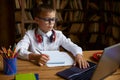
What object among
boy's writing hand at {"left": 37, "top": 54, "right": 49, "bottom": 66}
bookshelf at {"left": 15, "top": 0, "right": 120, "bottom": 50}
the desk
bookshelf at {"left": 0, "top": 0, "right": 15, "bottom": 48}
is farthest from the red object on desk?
bookshelf at {"left": 0, "top": 0, "right": 15, "bottom": 48}

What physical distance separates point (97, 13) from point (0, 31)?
6.04ft

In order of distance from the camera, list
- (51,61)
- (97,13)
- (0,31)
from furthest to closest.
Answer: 1. (97,13)
2. (0,31)
3. (51,61)

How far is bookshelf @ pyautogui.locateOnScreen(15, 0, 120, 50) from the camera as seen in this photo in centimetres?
396

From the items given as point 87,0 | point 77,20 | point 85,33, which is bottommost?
point 85,33

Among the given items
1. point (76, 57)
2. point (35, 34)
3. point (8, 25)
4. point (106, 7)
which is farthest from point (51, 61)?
point (106, 7)

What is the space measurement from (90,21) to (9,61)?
2963mm

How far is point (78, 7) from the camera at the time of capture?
4039 millimetres

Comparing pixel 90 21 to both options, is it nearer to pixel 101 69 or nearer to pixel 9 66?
pixel 9 66

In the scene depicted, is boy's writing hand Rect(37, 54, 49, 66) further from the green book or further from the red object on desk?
the red object on desk

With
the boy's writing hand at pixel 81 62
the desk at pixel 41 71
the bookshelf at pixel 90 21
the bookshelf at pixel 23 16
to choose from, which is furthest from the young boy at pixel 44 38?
the bookshelf at pixel 90 21

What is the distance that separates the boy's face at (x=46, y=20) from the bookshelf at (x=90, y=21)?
1781mm

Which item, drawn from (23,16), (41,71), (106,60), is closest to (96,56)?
(41,71)

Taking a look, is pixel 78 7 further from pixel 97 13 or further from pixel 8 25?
pixel 8 25

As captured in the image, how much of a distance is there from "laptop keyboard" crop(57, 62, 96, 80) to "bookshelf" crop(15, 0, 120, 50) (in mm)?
2365
